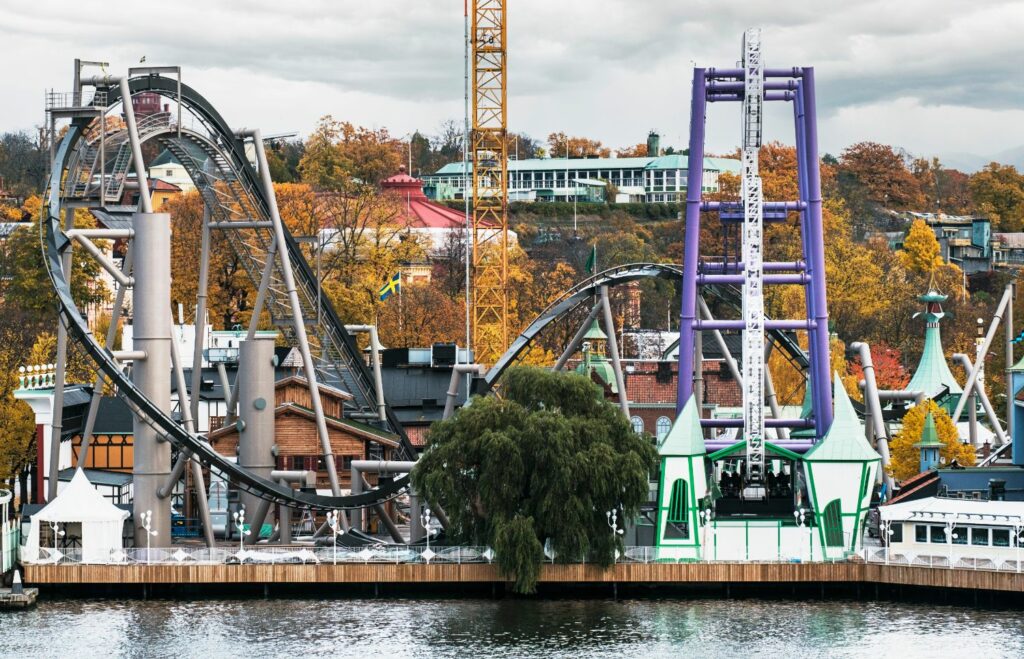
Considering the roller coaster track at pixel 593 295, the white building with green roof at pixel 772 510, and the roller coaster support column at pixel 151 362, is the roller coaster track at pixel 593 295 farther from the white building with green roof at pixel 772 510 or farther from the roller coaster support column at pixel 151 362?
the roller coaster support column at pixel 151 362

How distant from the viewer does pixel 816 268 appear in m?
92.4

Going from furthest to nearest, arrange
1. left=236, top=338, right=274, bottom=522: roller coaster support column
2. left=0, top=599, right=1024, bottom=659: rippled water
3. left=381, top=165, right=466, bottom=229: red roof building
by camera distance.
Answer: left=381, top=165, right=466, bottom=229: red roof building, left=236, top=338, right=274, bottom=522: roller coaster support column, left=0, top=599, right=1024, bottom=659: rippled water

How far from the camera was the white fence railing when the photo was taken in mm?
77062

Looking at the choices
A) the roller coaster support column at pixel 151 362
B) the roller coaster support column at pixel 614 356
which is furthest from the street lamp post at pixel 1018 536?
the roller coaster support column at pixel 151 362

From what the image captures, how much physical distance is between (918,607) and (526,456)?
1502 centimetres

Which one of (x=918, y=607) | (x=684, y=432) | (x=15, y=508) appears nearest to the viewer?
(x=918, y=607)

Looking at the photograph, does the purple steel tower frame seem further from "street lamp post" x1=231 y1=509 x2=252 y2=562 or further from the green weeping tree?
"street lamp post" x1=231 y1=509 x2=252 y2=562

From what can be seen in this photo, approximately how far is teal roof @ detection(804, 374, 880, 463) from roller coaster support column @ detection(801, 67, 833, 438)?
7344 millimetres

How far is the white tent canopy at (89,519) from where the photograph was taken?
264 ft

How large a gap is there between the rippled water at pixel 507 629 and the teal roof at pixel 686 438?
6751 mm

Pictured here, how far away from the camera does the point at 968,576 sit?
252 feet

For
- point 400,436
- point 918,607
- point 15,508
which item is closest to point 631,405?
point 400,436

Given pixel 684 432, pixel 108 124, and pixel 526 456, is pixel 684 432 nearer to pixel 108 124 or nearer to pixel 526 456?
pixel 526 456

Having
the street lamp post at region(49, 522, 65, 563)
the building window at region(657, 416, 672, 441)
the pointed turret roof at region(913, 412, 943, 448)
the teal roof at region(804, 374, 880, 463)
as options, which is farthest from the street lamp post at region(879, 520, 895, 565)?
the building window at region(657, 416, 672, 441)
